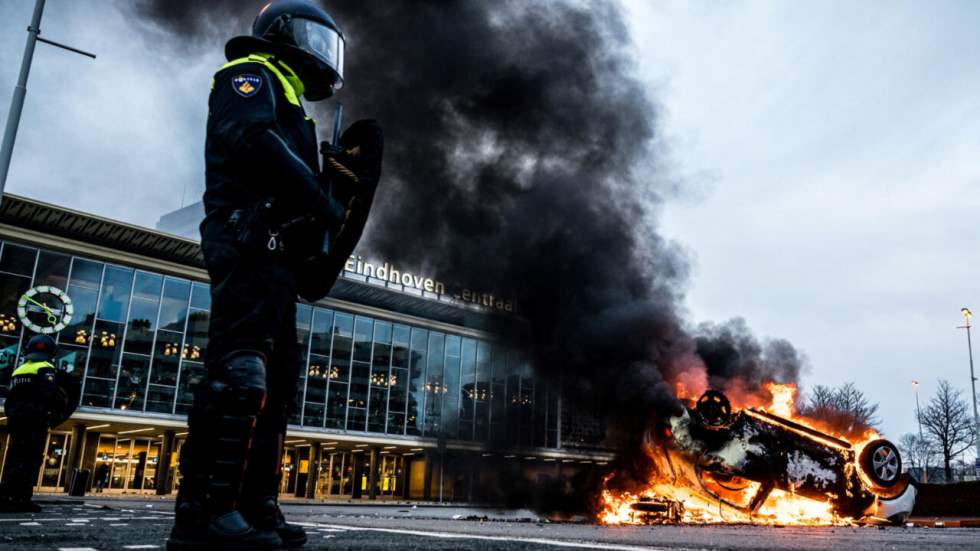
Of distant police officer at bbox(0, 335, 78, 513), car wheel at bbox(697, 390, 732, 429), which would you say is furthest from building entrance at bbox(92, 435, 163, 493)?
car wheel at bbox(697, 390, 732, 429)

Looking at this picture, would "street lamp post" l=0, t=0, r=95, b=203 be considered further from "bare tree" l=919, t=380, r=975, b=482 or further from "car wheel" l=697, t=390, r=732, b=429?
"bare tree" l=919, t=380, r=975, b=482

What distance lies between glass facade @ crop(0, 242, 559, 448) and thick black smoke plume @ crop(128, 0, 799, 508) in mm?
2686

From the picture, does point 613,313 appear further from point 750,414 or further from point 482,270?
point 750,414

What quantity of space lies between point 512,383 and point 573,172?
23.8 ft

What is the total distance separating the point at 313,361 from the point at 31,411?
1040 inches

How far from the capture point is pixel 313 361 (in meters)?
33.5

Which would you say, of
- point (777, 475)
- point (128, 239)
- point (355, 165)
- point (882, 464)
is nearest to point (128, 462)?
point (128, 239)

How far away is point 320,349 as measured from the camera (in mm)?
33969

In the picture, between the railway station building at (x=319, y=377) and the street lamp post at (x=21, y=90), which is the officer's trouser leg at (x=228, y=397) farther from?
the railway station building at (x=319, y=377)

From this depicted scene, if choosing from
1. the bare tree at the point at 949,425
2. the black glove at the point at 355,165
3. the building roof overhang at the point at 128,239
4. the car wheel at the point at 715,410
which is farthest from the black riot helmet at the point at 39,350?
the bare tree at the point at 949,425

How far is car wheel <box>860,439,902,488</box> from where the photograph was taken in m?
13.9

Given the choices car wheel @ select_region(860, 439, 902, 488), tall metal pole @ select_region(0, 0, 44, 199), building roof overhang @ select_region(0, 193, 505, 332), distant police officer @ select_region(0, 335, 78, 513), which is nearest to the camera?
distant police officer @ select_region(0, 335, 78, 513)

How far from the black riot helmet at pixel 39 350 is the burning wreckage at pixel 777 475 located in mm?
10759

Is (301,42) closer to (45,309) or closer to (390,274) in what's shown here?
(45,309)
